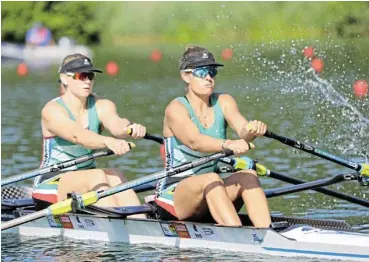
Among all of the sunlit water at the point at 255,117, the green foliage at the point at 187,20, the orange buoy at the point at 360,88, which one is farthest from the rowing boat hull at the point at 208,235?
the green foliage at the point at 187,20

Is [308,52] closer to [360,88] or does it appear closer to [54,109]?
[360,88]

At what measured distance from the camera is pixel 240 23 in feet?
130

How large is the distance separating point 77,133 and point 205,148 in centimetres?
129

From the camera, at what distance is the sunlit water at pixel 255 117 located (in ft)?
31.0

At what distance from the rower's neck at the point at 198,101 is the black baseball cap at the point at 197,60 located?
23cm

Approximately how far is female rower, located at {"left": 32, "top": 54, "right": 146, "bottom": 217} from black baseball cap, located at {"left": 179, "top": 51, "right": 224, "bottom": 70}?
29.6 inches

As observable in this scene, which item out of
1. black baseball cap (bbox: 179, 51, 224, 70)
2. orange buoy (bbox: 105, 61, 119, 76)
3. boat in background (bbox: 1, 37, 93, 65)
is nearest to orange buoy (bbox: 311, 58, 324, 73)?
orange buoy (bbox: 105, 61, 119, 76)

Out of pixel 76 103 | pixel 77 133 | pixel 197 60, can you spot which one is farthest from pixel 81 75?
pixel 197 60

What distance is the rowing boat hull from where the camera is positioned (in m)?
8.36

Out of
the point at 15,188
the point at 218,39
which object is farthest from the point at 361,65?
the point at 218,39

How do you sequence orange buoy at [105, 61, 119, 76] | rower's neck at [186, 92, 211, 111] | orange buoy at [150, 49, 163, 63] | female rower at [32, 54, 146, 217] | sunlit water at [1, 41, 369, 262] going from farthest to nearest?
orange buoy at [150, 49, 163, 63] → orange buoy at [105, 61, 119, 76] → female rower at [32, 54, 146, 217] → sunlit water at [1, 41, 369, 262] → rower's neck at [186, 92, 211, 111]

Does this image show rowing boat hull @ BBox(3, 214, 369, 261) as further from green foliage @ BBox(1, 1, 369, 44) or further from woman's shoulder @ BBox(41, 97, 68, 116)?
green foliage @ BBox(1, 1, 369, 44)

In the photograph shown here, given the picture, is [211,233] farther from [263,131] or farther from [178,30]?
[178,30]

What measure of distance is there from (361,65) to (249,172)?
15.0m
